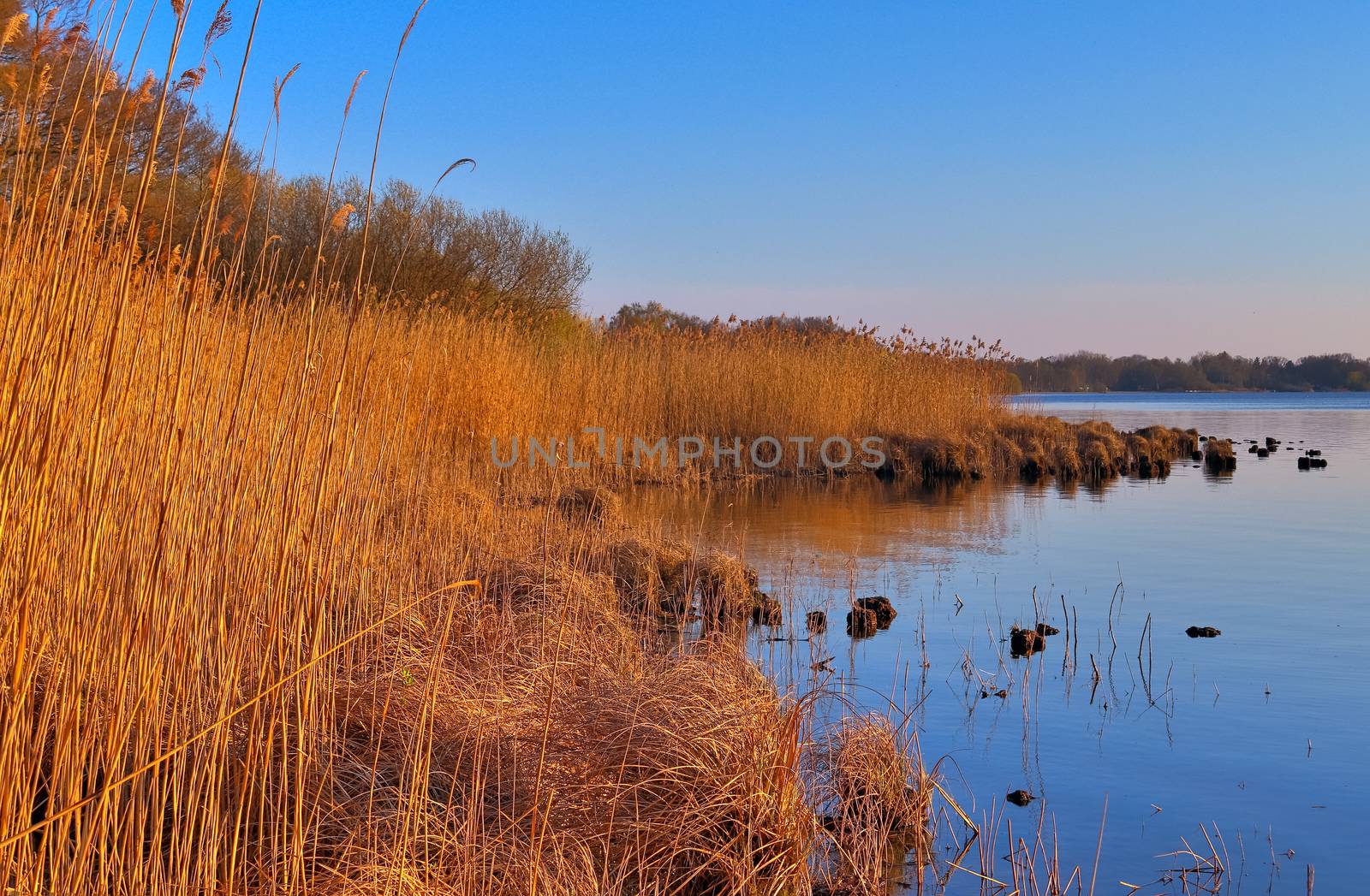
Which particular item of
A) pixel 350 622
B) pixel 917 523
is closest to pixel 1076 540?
pixel 917 523

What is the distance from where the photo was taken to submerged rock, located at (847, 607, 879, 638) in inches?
195

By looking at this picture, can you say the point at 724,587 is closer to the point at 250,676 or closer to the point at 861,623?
the point at 861,623

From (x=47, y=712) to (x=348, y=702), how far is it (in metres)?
1.06

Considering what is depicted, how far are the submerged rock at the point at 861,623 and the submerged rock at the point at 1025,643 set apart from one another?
1.96ft

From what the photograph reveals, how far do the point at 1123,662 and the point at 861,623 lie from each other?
3.63ft

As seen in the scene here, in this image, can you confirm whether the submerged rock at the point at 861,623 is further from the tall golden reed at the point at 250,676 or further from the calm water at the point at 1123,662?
the tall golden reed at the point at 250,676

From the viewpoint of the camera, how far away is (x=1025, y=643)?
469cm

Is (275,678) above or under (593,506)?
above

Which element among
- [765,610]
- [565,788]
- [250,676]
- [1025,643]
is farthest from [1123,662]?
[250,676]

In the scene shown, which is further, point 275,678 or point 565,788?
point 565,788

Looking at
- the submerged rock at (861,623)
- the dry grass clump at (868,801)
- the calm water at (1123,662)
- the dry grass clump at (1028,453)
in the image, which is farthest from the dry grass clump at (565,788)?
the dry grass clump at (1028,453)

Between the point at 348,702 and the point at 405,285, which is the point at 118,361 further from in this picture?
the point at 405,285

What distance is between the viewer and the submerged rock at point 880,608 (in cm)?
516

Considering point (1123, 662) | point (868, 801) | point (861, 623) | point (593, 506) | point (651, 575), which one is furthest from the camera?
point (593, 506)
